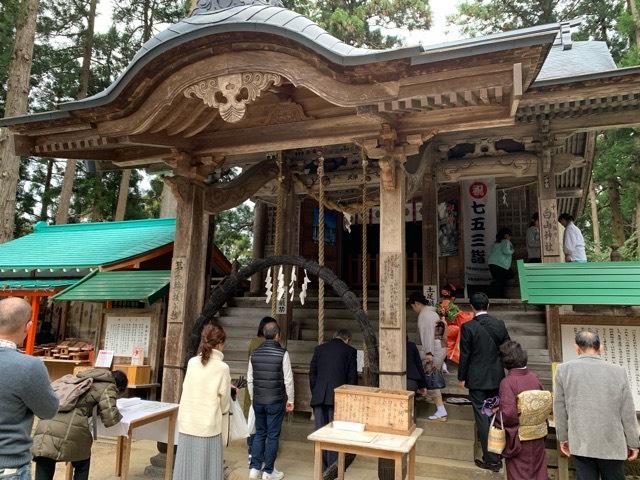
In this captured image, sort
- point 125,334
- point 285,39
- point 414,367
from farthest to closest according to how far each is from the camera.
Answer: point 125,334
point 414,367
point 285,39

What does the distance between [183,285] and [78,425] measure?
2.36 meters

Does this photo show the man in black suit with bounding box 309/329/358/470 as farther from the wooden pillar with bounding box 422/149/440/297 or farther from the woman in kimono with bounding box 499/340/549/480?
the wooden pillar with bounding box 422/149/440/297

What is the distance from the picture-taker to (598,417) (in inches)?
142

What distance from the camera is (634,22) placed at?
14.3 metres

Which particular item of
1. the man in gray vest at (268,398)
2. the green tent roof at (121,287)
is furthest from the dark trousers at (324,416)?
the green tent roof at (121,287)

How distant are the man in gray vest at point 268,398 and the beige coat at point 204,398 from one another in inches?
32.3

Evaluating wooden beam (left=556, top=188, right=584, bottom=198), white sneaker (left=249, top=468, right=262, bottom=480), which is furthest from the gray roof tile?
white sneaker (left=249, top=468, right=262, bottom=480)

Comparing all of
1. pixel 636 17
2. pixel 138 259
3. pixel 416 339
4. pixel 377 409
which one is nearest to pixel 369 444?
pixel 377 409

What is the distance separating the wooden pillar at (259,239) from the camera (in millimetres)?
10820

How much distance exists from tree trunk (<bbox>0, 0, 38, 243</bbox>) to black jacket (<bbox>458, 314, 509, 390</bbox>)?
12.4 m

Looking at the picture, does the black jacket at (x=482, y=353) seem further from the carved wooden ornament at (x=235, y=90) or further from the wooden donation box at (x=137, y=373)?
the wooden donation box at (x=137, y=373)

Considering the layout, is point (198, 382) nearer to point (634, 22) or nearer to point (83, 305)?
point (83, 305)

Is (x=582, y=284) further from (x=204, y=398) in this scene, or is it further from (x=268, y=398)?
(x=204, y=398)

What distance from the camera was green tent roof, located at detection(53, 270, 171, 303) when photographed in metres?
7.10
